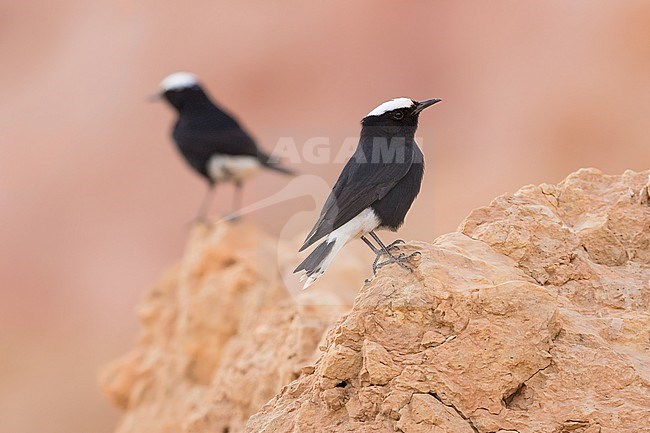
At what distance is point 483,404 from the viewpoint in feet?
14.5

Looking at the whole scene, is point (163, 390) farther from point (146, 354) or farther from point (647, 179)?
point (647, 179)

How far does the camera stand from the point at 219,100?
3105 centimetres

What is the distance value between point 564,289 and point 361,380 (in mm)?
1233

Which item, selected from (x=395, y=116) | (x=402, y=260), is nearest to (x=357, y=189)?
(x=395, y=116)

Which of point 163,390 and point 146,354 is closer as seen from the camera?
point 163,390

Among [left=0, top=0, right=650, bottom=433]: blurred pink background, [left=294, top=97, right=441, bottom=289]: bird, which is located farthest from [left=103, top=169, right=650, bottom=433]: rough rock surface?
[left=0, top=0, right=650, bottom=433]: blurred pink background

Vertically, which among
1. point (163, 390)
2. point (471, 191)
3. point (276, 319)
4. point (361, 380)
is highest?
point (361, 380)

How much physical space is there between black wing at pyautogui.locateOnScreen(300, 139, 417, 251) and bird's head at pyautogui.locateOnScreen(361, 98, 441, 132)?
285mm

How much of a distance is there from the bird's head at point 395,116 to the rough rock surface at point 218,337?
1391mm

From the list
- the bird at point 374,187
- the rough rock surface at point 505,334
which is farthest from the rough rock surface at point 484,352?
the bird at point 374,187

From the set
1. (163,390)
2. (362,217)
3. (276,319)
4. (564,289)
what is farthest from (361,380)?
(163,390)

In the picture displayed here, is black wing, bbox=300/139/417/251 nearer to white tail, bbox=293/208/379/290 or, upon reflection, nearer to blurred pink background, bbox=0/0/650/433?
white tail, bbox=293/208/379/290

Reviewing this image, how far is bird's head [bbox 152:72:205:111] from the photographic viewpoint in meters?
13.7

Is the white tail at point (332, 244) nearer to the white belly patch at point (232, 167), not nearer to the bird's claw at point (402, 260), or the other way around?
the bird's claw at point (402, 260)
